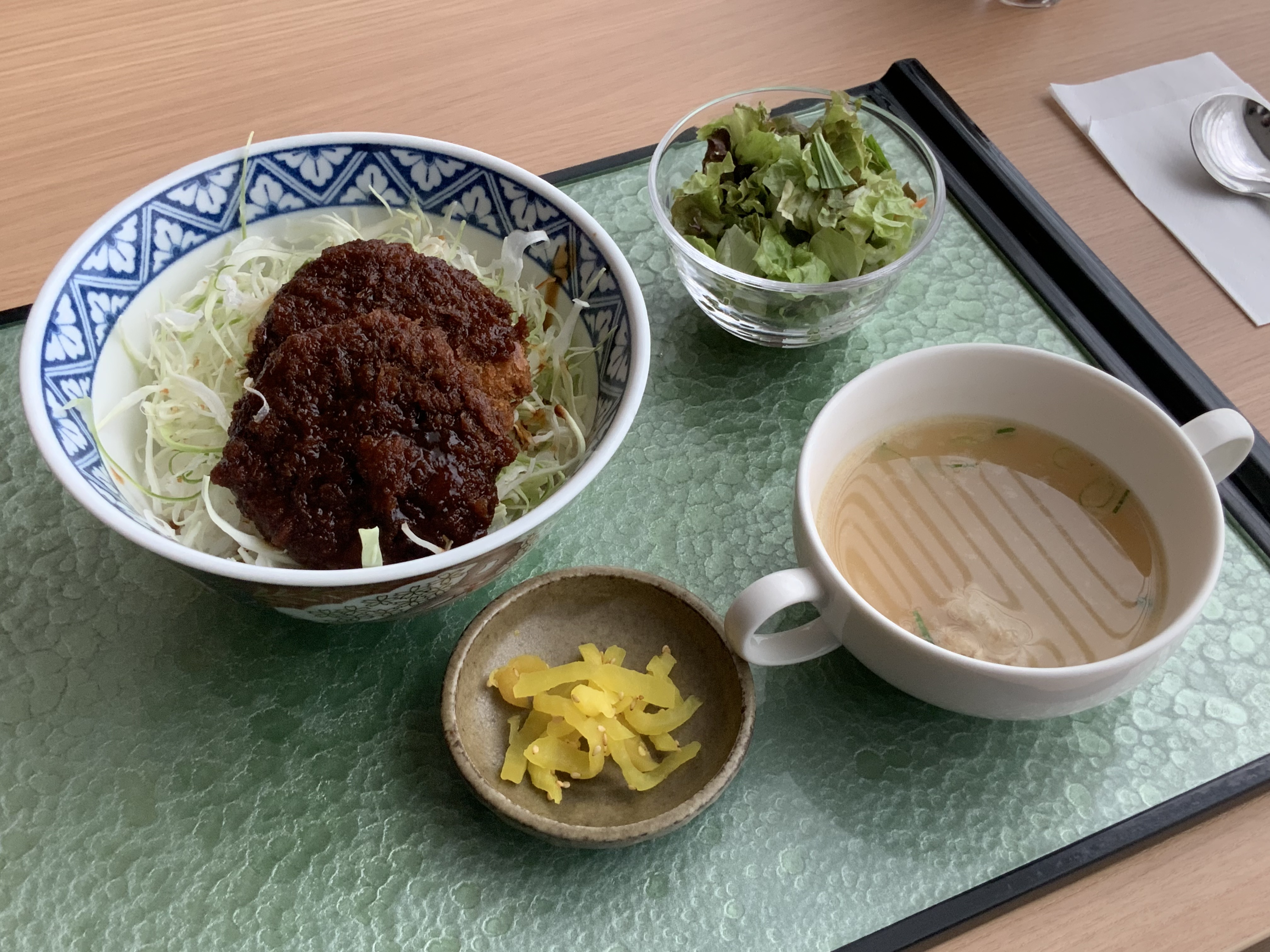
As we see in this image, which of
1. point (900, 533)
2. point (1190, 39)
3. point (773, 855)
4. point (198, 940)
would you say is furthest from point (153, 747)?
point (1190, 39)

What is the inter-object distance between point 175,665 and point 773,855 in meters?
0.67

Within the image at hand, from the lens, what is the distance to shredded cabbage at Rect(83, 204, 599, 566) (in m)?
1.07

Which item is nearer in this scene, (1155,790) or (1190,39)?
(1155,790)

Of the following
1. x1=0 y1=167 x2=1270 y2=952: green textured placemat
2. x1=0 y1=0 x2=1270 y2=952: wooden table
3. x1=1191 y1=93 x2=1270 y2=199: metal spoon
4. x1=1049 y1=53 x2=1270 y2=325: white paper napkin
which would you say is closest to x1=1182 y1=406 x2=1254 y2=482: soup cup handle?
x1=0 y1=167 x2=1270 y2=952: green textured placemat

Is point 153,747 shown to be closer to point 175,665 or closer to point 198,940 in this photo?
point 175,665

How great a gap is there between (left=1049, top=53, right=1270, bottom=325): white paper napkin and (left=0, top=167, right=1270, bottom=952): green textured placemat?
590 millimetres

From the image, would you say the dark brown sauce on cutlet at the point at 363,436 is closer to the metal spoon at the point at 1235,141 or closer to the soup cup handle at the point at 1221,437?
the soup cup handle at the point at 1221,437

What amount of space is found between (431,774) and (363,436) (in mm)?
353

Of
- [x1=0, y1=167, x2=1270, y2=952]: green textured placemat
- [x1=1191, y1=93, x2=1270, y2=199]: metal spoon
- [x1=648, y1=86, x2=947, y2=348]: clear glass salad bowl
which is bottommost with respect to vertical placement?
[x1=0, y1=167, x2=1270, y2=952]: green textured placemat

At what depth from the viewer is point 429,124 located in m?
1.71

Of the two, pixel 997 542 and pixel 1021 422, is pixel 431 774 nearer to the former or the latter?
pixel 997 542

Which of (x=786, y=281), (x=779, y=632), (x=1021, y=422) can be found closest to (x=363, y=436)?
(x=779, y=632)

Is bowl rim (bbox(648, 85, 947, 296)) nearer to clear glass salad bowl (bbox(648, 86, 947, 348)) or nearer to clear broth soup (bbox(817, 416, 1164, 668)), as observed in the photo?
clear glass salad bowl (bbox(648, 86, 947, 348))

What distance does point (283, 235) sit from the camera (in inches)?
50.0
